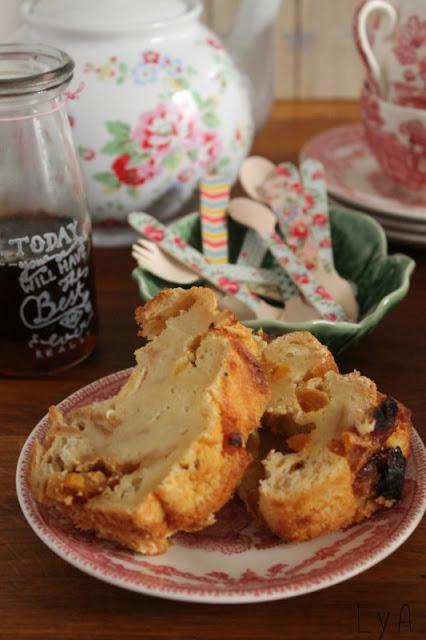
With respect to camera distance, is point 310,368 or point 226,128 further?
point 226,128

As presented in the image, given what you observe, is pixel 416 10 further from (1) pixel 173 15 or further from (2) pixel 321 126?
(2) pixel 321 126

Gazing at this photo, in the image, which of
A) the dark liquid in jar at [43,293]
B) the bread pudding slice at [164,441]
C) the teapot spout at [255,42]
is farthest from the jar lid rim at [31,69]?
the teapot spout at [255,42]

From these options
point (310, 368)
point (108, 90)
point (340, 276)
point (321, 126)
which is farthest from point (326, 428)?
point (321, 126)

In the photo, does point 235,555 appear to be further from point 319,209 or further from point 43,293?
point 319,209

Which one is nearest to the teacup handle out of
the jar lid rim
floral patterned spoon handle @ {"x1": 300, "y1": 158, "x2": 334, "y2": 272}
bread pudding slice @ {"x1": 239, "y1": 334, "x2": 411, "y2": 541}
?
floral patterned spoon handle @ {"x1": 300, "y1": 158, "x2": 334, "y2": 272}

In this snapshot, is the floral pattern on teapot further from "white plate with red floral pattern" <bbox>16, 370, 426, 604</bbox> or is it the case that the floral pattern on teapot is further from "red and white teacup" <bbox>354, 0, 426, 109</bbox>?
"white plate with red floral pattern" <bbox>16, 370, 426, 604</bbox>

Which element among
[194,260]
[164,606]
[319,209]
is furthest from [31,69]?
[164,606]

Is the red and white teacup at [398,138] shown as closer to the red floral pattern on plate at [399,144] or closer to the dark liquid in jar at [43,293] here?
the red floral pattern on plate at [399,144]
